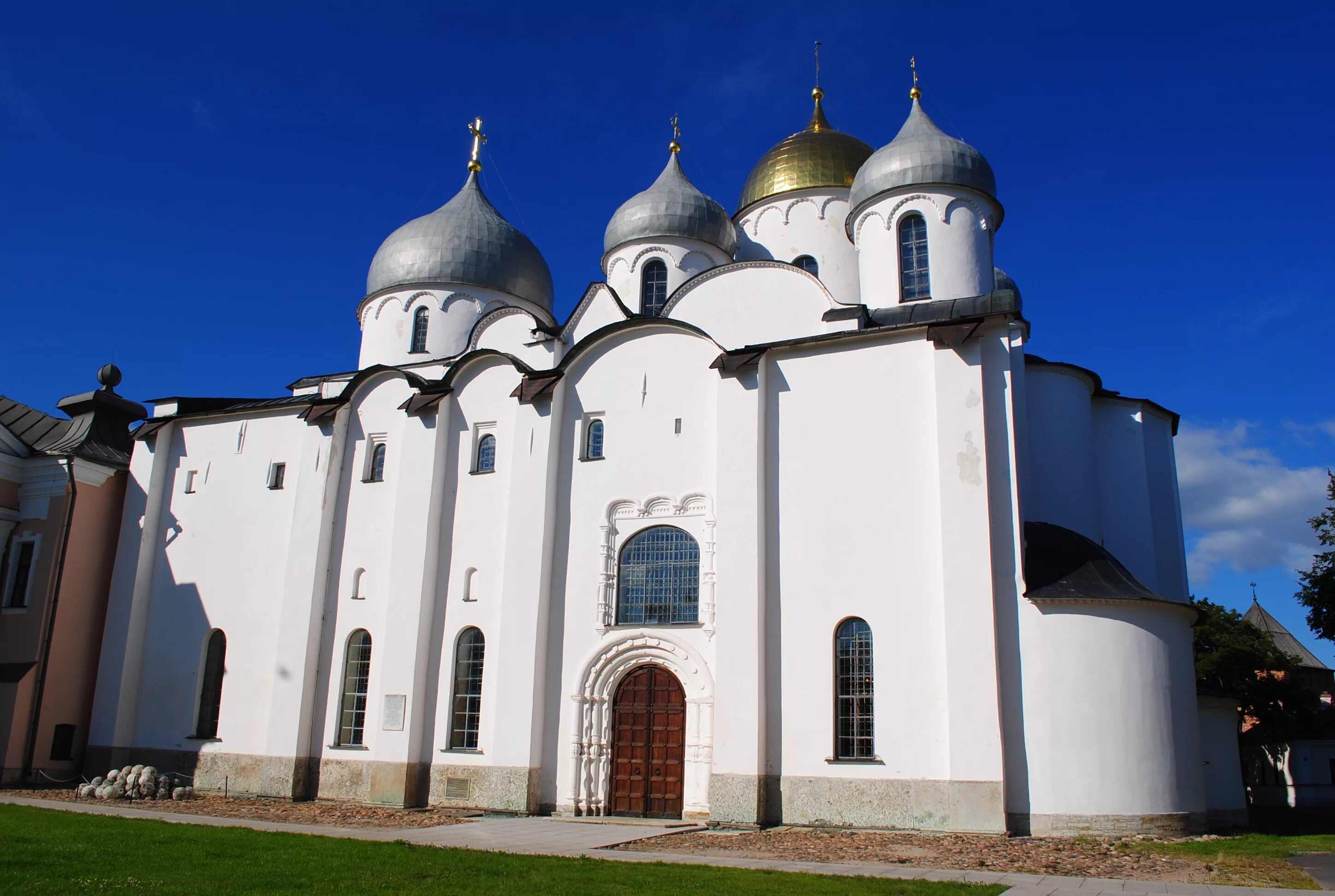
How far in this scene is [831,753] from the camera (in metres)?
13.9

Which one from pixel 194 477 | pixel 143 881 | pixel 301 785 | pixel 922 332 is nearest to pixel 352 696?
pixel 301 785

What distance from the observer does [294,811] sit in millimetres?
15406

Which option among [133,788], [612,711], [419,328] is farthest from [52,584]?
[612,711]

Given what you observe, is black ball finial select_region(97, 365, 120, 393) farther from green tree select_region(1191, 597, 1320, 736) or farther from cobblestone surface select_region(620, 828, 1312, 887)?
green tree select_region(1191, 597, 1320, 736)

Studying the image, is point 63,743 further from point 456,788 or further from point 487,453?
point 487,453

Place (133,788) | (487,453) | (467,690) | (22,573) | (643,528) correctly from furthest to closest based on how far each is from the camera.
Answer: (22,573), (487,453), (467,690), (133,788), (643,528)

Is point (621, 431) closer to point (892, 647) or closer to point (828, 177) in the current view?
point (892, 647)

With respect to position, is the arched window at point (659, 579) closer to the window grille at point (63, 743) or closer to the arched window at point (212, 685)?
the arched window at point (212, 685)

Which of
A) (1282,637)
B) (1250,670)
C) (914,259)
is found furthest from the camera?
(1282,637)

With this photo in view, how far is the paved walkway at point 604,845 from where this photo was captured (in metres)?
8.81

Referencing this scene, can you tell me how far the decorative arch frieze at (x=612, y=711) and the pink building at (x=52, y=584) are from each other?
33.3 feet

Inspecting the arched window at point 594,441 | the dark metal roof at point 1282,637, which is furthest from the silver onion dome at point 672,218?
the dark metal roof at point 1282,637

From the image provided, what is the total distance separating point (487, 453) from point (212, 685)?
265 inches

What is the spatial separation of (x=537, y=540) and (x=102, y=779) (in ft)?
27.8
